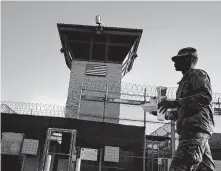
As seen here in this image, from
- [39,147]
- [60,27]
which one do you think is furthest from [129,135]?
[60,27]

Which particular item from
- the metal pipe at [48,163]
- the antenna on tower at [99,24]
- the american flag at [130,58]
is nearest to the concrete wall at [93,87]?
the american flag at [130,58]

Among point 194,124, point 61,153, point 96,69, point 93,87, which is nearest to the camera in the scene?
point 194,124

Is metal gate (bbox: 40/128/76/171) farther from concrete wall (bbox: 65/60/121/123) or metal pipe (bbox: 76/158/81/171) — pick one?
concrete wall (bbox: 65/60/121/123)

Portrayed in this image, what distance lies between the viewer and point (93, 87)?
551 inches

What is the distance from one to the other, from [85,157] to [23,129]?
2.71 m

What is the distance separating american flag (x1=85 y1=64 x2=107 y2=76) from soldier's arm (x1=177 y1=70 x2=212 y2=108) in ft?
38.4

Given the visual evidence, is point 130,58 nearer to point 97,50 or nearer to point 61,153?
point 97,50

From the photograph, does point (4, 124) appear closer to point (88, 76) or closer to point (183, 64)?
point (88, 76)

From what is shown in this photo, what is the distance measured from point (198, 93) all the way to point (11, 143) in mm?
8651

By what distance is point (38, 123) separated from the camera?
10.3 m

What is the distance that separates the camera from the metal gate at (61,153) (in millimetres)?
9453

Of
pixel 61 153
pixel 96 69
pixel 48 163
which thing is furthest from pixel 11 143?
pixel 96 69

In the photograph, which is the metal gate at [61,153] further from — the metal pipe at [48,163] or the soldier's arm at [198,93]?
the soldier's arm at [198,93]

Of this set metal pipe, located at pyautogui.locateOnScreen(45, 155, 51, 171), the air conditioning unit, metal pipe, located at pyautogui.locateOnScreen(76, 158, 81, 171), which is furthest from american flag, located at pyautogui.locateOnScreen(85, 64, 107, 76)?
metal pipe, located at pyautogui.locateOnScreen(45, 155, 51, 171)
